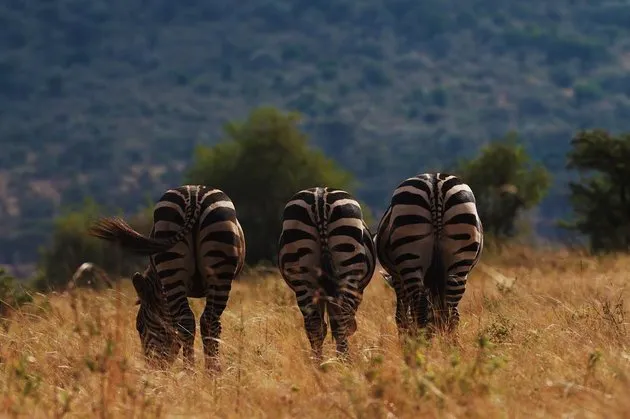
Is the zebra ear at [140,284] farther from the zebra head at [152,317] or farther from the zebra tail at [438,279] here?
the zebra tail at [438,279]

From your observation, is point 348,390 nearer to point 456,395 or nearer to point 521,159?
point 456,395

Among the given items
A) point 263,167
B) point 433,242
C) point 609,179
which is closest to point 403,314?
point 433,242

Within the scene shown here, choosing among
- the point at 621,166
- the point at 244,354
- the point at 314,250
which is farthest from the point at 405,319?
the point at 621,166

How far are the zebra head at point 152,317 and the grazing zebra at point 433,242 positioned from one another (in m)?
2.29

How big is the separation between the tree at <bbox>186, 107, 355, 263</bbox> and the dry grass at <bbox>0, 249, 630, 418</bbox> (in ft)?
98.5

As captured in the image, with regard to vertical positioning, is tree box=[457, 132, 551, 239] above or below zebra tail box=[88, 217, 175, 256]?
below

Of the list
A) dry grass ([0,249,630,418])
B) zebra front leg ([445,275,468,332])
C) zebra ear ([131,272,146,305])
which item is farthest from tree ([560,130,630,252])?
zebra ear ([131,272,146,305])

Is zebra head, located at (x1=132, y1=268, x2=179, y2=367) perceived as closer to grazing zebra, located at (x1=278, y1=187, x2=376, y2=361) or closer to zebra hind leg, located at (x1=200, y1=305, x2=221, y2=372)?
zebra hind leg, located at (x1=200, y1=305, x2=221, y2=372)

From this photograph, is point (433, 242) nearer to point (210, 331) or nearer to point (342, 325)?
point (342, 325)

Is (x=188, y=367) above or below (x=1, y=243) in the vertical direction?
above

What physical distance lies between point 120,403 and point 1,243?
633 ft

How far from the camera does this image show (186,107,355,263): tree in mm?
44062

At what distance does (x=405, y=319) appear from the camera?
10867 millimetres

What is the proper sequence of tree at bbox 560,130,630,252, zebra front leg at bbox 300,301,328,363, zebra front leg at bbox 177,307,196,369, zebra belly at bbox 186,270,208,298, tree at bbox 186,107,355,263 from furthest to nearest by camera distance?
tree at bbox 186,107,355,263, tree at bbox 560,130,630,252, zebra belly at bbox 186,270,208,298, zebra front leg at bbox 177,307,196,369, zebra front leg at bbox 300,301,328,363
